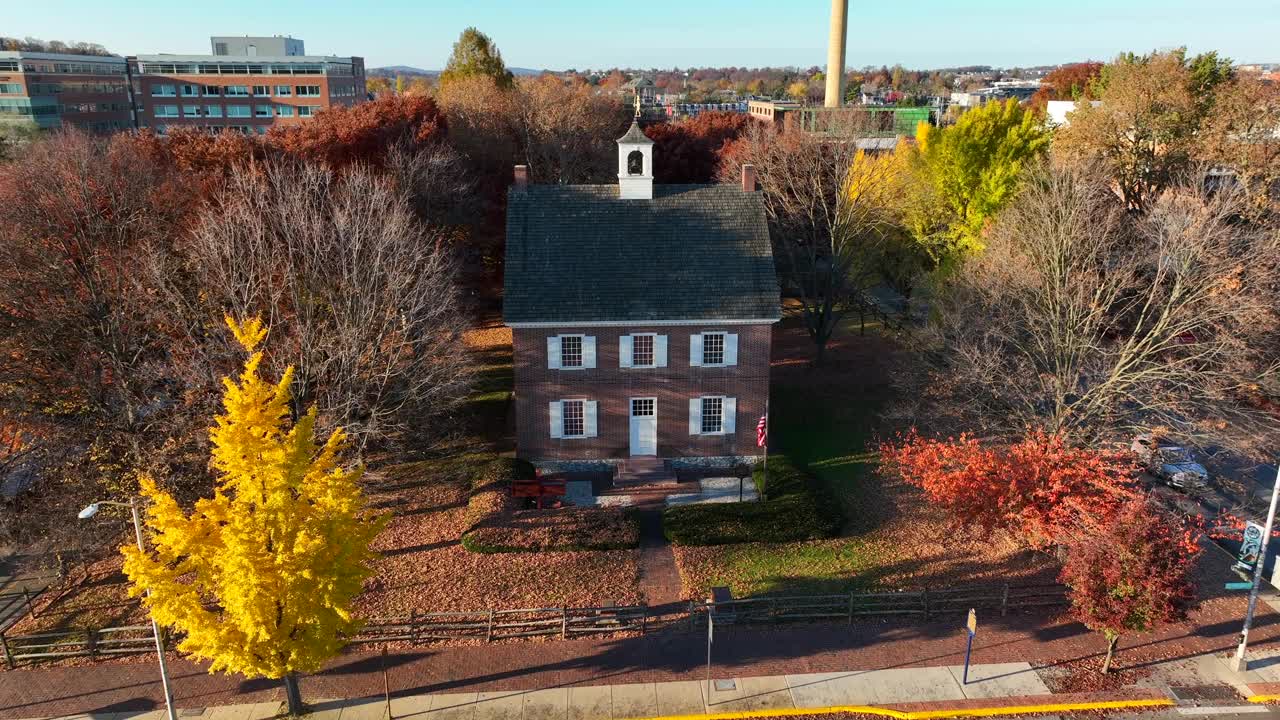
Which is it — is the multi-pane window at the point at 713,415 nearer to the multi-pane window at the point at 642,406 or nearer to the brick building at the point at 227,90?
the multi-pane window at the point at 642,406

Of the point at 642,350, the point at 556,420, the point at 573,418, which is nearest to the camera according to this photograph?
the point at 642,350

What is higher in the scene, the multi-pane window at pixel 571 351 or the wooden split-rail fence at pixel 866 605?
the multi-pane window at pixel 571 351

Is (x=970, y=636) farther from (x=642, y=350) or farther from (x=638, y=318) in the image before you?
(x=638, y=318)

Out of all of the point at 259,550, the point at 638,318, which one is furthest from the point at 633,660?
the point at 638,318

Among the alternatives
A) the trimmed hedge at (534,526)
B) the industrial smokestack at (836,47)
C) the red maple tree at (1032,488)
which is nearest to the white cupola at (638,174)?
the trimmed hedge at (534,526)

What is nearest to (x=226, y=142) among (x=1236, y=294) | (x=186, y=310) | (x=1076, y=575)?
(x=186, y=310)

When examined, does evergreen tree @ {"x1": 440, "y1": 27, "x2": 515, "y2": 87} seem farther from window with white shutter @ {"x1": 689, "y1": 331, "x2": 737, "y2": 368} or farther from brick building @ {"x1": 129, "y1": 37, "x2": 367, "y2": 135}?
window with white shutter @ {"x1": 689, "y1": 331, "x2": 737, "y2": 368}
